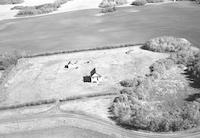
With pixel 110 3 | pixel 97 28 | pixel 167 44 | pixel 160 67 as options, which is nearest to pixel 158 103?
pixel 160 67

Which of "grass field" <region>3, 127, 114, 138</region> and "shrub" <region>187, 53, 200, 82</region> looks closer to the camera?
"grass field" <region>3, 127, 114, 138</region>

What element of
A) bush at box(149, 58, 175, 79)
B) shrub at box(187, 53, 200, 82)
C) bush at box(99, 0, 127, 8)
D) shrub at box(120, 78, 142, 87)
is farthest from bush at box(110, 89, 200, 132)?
bush at box(99, 0, 127, 8)

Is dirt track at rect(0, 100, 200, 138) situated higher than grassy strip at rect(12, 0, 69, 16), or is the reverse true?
grassy strip at rect(12, 0, 69, 16)

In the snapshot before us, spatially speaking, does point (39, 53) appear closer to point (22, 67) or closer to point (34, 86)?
point (22, 67)

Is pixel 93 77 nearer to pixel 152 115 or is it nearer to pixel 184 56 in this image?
pixel 152 115

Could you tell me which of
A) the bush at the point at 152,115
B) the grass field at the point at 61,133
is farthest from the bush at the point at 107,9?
the grass field at the point at 61,133

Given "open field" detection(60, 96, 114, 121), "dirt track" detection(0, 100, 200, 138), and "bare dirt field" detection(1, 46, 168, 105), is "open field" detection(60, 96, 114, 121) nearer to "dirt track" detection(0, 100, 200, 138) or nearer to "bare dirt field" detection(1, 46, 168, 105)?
"dirt track" detection(0, 100, 200, 138)

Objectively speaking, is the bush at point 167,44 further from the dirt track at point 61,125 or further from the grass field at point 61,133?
the grass field at point 61,133
